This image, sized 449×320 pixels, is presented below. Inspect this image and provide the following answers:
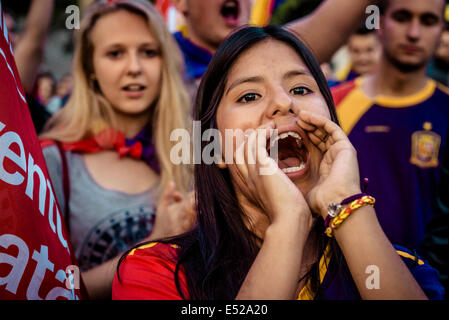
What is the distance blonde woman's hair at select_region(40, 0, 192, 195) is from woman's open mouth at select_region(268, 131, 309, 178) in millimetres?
921

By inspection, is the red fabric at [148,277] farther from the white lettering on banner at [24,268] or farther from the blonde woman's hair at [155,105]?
the blonde woman's hair at [155,105]

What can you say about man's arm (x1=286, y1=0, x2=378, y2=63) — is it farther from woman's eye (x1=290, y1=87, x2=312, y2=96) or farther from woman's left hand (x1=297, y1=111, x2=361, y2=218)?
woman's left hand (x1=297, y1=111, x2=361, y2=218)

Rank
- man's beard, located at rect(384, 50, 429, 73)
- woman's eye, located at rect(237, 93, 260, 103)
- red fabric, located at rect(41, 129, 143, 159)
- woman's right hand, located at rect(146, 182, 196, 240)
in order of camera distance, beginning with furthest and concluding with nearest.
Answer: man's beard, located at rect(384, 50, 429, 73)
red fabric, located at rect(41, 129, 143, 159)
woman's right hand, located at rect(146, 182, 196, 240)
woman's eye, located at rect(237, 93, 260, 103)

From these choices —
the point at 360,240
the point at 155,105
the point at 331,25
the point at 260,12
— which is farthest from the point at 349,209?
the point at 260,12

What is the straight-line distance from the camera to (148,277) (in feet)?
5.06

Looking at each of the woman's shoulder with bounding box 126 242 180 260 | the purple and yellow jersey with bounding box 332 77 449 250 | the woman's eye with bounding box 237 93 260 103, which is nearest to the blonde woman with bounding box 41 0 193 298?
the woman's shoulder with bounding box 126 242 180 260

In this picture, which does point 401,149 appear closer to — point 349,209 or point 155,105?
point 155,105

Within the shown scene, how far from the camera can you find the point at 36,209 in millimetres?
1558

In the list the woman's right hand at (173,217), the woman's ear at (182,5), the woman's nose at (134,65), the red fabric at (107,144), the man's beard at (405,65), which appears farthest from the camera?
the man's beard at (405,65)

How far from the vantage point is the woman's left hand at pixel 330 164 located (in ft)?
5.01

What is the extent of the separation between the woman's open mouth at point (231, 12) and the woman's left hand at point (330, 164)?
5.17 ft

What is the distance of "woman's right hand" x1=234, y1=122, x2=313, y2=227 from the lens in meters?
1.46

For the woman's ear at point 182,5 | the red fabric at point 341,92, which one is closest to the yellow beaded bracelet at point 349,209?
the woman's ear at point 182,5

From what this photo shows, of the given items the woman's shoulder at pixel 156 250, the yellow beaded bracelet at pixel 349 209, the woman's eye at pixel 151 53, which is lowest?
the woman's shoulder at pixel 156 250
